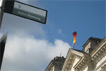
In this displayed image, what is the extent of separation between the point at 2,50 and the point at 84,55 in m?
24.8

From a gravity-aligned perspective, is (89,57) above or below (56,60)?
below

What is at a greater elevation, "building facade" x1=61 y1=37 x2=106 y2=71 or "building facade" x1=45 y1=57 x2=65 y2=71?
"building facade" x1=45 y1=57 x2=65 y2=71

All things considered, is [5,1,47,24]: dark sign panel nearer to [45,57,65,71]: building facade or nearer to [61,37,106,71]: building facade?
[61,37,106,71]: building facade

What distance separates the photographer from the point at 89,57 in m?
28.0

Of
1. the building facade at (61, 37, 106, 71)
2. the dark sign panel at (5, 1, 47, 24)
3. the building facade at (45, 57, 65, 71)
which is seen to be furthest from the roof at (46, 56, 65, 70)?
the dark sign panel at (5, 1, 47, 24)

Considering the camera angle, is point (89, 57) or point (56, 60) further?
point (56, 60)

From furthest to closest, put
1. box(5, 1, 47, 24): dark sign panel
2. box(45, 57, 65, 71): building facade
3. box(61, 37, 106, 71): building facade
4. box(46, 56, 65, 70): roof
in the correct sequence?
box(46, 56, 65, 70): roof < box(45, 57, 65, 71): building facade < box(61, 37, 106, 71): building facade < box(5, 1, 47, 24): dark sign panel

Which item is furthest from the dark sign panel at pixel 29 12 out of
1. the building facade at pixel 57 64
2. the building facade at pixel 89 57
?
the building facade at pixel 57 64

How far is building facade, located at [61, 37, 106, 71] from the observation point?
82.6 feet

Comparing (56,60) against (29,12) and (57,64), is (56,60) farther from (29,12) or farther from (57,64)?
(29,12)

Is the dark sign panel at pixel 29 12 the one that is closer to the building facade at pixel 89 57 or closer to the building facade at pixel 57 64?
the building facade at pixel 89 57

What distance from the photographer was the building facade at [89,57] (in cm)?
2519

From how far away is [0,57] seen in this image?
4059 millimetres

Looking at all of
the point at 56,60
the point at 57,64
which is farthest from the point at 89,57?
the point at 56,60
